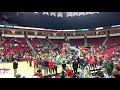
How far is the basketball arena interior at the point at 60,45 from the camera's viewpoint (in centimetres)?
865

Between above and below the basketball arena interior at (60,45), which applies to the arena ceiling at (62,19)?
above

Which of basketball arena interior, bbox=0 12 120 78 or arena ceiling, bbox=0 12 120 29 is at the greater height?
arena ceiling, bbox=0 12 120 29

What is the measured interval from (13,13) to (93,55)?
125 inches

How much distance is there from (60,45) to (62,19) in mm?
945

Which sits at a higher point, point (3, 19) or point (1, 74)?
point (3, 19)

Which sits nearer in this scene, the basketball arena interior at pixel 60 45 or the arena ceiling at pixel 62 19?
the basketball arena interior at pixel 60 45

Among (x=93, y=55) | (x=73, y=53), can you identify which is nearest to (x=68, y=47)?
(x=73, y=53)

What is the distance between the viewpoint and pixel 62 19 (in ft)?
29.9

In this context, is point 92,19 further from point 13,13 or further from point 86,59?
point 13,13

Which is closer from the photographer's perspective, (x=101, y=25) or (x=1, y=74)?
(x=1, y=74)

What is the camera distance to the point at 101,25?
9102 mm

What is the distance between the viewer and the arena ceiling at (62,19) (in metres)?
8.75

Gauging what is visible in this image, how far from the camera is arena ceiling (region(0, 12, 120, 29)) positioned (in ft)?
28.7

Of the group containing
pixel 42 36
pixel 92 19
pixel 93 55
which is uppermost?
pixel 92 19
